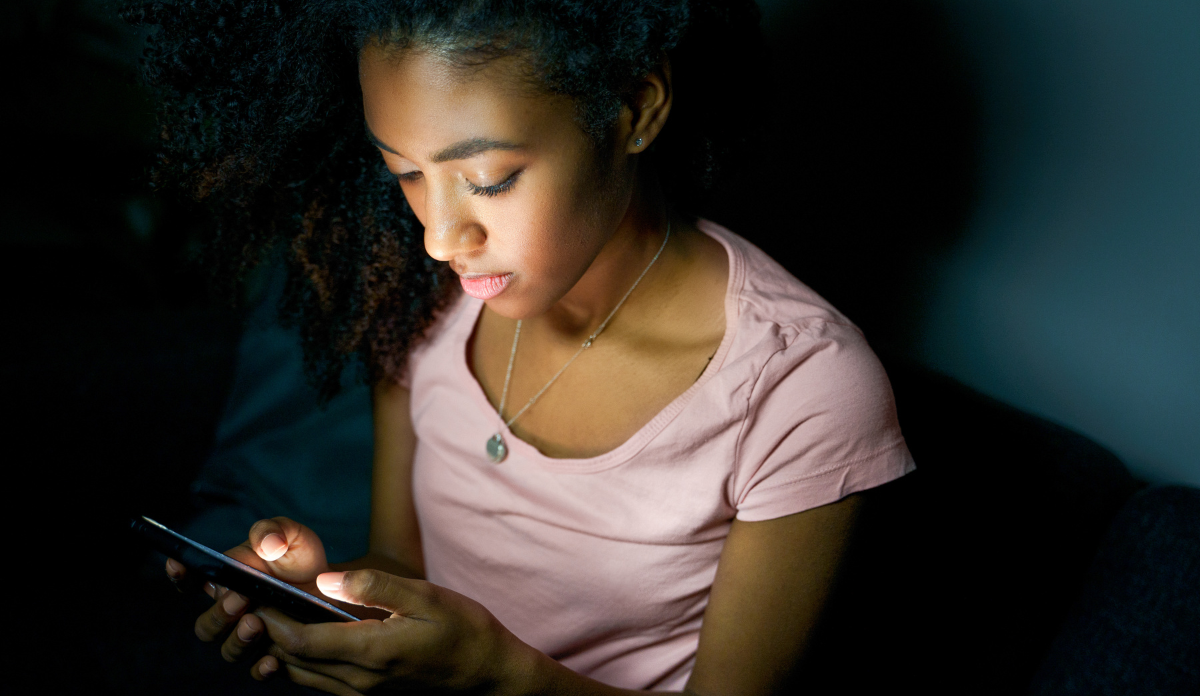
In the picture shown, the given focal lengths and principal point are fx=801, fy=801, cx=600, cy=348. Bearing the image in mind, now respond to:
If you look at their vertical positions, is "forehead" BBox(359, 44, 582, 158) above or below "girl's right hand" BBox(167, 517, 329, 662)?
above

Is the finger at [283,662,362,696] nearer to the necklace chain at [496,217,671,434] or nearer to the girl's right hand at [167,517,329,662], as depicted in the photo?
the girl's right hand at [167,517,329,662]

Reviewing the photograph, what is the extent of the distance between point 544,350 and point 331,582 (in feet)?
1.38

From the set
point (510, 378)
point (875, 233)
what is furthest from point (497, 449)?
point (875, 233)

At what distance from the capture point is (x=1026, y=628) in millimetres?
948

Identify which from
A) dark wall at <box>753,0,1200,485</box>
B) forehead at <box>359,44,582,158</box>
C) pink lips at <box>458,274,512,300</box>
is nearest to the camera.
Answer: forehead at <box>359,44,582,158</box>

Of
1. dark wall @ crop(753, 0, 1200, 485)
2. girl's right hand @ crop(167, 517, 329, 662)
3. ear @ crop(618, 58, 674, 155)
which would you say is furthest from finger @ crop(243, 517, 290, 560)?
dark wall @ crop(753, 0, 1200, 485)

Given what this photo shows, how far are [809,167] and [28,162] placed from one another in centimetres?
130

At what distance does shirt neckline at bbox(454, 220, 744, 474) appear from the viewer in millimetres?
890

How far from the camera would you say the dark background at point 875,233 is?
3.08 ft

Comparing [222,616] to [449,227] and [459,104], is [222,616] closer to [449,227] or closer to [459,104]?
[449,227]

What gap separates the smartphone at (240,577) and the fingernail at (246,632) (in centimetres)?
4

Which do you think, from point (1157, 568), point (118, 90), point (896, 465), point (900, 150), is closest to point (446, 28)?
point (896, 465)

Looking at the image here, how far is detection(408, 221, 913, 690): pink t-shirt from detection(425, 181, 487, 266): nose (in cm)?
29

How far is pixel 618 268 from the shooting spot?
0.96 m
